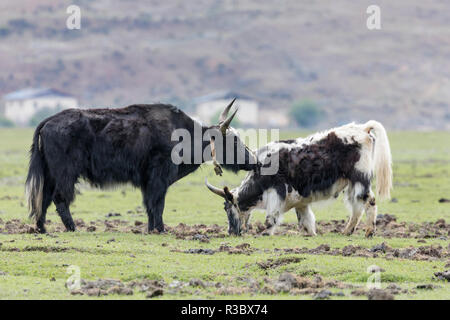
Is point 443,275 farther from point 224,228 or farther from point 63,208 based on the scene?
point 63,208

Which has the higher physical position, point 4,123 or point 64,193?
point 4,123

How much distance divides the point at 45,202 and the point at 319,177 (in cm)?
475

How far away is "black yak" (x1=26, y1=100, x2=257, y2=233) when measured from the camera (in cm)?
1441

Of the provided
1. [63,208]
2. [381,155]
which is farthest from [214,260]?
[381,155]

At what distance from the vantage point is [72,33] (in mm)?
171875

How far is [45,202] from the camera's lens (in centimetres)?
1462

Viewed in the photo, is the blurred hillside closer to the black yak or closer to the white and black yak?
the white and black yak

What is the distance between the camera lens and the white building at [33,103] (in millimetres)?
119938

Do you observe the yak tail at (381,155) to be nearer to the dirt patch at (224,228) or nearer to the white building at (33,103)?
the dirt patch at (224,228)

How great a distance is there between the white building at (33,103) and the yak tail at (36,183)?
10550cm

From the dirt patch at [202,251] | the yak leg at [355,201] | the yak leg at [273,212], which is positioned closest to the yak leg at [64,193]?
the dirt patch at [202,251]
